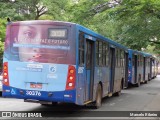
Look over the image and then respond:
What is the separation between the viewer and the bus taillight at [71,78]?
10.6 metres

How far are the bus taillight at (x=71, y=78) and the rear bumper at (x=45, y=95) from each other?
150mm

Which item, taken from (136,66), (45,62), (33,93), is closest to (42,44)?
(45,62)

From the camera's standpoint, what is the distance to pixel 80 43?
11.3 metres

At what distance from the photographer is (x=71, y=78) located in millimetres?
10625

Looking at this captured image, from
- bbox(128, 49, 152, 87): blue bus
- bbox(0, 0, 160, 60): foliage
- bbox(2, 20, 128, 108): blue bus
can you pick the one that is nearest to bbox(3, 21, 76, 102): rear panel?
bbox(2, 20, 128, 108): blue bus

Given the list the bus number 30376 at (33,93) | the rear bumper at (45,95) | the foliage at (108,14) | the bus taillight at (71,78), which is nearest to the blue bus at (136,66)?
the foliage at (108,14)

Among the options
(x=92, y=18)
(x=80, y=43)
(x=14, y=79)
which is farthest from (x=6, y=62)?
(x=92, y=18)

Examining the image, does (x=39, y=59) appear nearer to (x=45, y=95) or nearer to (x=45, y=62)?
(x=45, y=62)

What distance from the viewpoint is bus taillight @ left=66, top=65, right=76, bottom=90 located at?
10.6m

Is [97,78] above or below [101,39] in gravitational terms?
below

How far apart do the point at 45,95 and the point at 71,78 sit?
0.93m

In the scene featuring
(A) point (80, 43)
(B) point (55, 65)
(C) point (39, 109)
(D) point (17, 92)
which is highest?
(A) point (80, 43)

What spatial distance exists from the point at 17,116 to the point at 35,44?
7.65ft

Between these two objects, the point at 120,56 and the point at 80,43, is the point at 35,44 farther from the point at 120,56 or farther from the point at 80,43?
the point at 120,56
